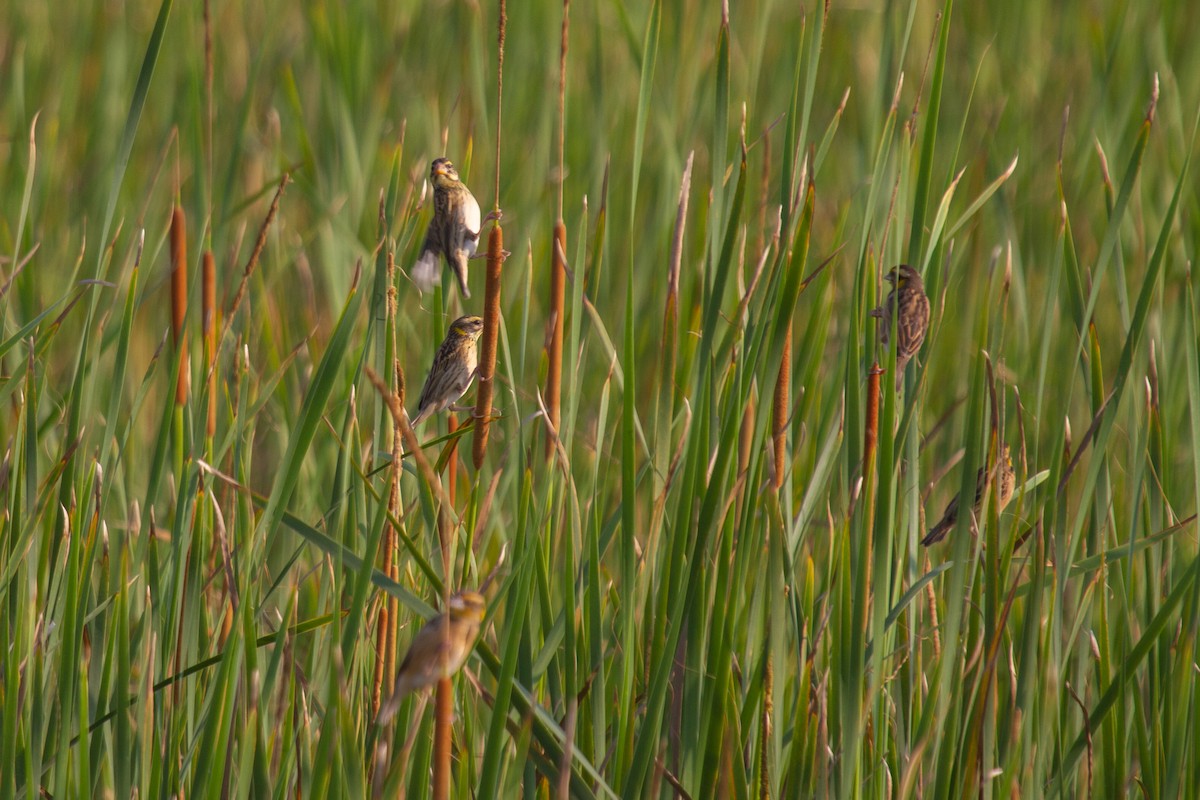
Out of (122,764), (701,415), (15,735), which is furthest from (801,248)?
(15,735)

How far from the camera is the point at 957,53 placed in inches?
190

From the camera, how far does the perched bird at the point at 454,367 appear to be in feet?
7.63

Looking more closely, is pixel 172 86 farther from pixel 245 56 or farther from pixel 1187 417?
pixel 1187 417

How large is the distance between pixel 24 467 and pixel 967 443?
1471 mm

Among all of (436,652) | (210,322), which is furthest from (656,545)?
(210,322)

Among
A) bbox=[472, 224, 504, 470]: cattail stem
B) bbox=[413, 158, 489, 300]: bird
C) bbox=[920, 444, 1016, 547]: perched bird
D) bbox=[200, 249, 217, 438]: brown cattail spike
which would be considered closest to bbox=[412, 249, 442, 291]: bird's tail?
bbox=[413, 158, 489, 300]: bird

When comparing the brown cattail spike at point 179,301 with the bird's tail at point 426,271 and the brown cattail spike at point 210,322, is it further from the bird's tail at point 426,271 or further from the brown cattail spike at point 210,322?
the bird's tail at point 426,271

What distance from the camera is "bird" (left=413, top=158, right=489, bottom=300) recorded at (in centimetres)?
220

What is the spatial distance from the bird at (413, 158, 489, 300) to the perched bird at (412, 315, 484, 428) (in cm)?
7

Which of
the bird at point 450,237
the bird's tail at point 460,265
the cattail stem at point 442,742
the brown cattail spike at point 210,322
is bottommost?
the cattail stem at point 442,742

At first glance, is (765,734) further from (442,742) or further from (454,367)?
(454,367)

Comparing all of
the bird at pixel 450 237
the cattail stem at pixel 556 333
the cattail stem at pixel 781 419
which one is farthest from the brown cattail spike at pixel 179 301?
the cattail stem at pixel 781 419

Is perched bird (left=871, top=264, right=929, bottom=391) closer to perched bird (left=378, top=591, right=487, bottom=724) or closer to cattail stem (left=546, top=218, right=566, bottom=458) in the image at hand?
cattail stem (left=546, top=218, right=566, bottom=458)

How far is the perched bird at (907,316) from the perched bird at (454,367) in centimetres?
75
